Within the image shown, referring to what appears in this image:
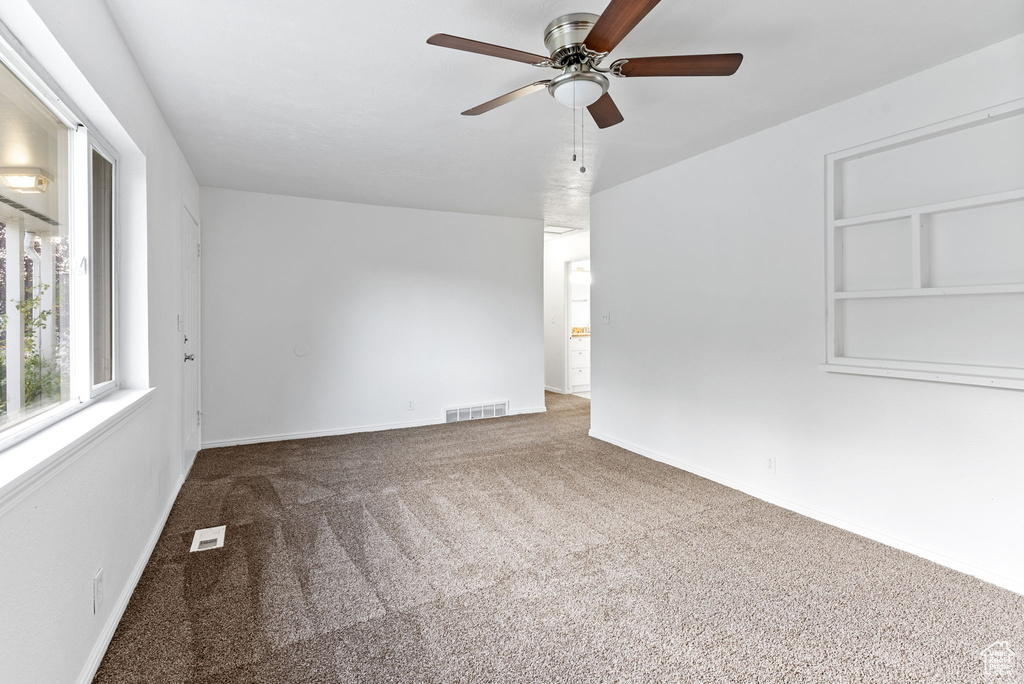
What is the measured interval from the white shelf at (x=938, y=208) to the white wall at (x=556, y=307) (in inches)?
183

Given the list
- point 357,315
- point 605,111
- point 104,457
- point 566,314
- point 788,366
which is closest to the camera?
point 104,457

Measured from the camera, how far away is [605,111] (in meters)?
2.32

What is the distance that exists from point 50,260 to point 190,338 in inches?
96.4

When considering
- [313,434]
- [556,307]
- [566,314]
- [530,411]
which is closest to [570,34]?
[313,434]

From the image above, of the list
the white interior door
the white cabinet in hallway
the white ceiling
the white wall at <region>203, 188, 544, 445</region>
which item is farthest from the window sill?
the white cabinet in hallway

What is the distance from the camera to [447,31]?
6.84ft

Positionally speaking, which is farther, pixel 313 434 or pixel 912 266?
pixel 313 434

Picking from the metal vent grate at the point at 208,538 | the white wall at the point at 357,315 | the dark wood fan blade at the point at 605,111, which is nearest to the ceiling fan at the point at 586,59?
the dark wood fan blade at the point at 605,111

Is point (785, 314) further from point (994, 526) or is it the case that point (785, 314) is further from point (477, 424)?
point (477, 424)

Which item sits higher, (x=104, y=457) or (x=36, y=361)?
(x=36, y=361)

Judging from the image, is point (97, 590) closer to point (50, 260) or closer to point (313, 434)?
point (50, 260)

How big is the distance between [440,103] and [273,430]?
11.7ft

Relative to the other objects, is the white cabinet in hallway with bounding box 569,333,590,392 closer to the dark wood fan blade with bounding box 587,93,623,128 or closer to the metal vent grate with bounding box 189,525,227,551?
the dark wood fan blade with bounding box 587,93,623,128

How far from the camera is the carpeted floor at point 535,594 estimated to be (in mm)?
1703
